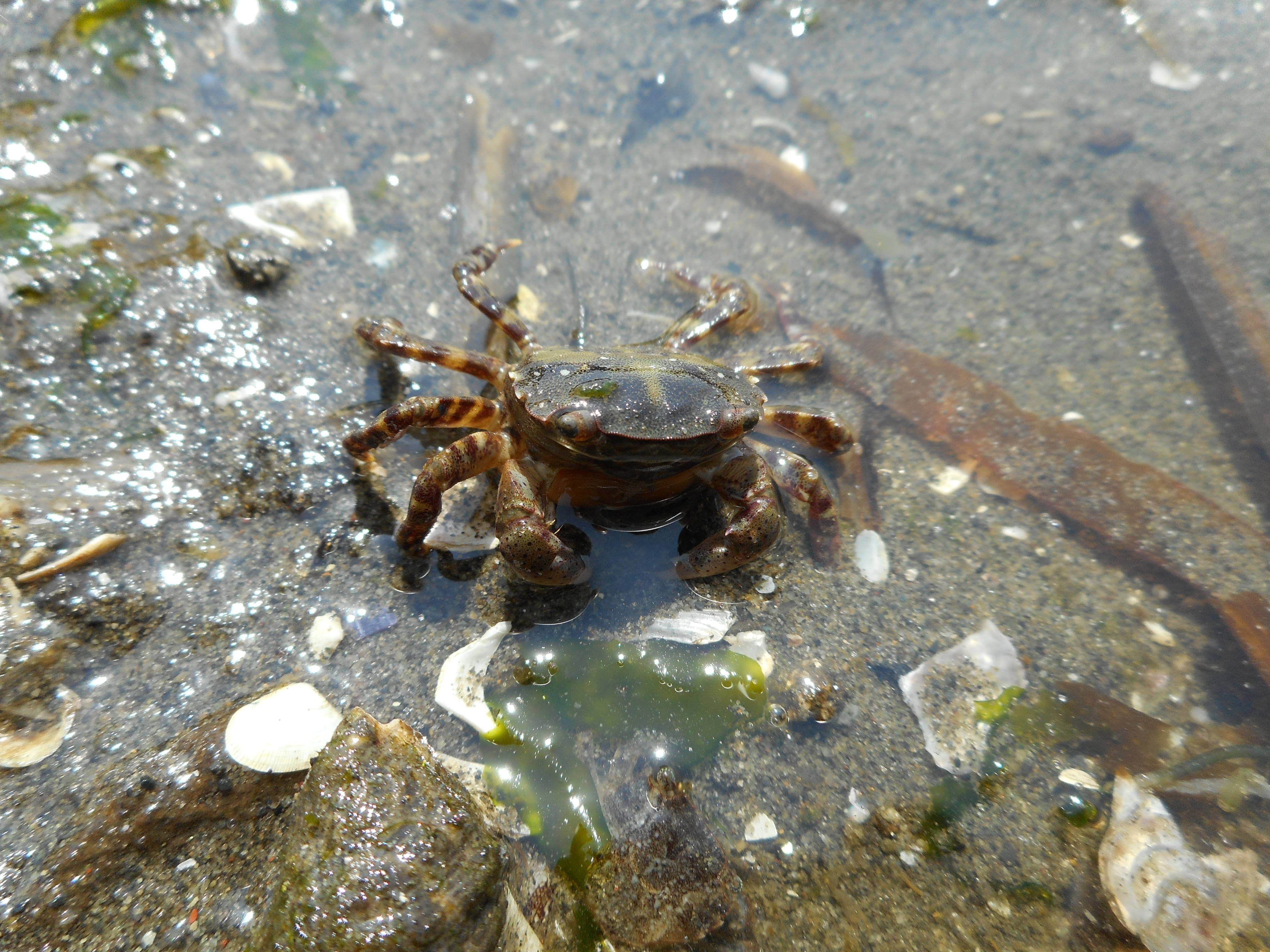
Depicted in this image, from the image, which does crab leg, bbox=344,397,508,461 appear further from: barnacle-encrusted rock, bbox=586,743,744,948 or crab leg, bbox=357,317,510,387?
barnacle-encrusted rock, bbox=586,743,744,948

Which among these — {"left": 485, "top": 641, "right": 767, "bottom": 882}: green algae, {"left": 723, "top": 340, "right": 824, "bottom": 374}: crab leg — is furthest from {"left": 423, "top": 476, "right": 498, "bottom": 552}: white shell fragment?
{"left": 723, "top": 340, "right": 824, "bottom": 374}: crab leg

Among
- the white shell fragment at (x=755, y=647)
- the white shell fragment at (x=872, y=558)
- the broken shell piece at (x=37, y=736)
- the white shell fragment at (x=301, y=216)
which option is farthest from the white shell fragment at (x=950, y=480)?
the broken shell piece at (x=37, y=736)

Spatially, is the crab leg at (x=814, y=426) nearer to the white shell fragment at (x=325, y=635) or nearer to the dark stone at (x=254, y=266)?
the white shell fragment at (x=325, y=635)

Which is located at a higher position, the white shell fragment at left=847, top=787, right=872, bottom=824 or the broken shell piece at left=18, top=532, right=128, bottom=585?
the white shell fragment at left=847, top=787, right=872, bottom=824

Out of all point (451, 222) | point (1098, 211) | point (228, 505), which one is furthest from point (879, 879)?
point (1098, 211)

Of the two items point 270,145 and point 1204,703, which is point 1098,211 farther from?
point 270,145

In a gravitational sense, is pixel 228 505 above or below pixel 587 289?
below
